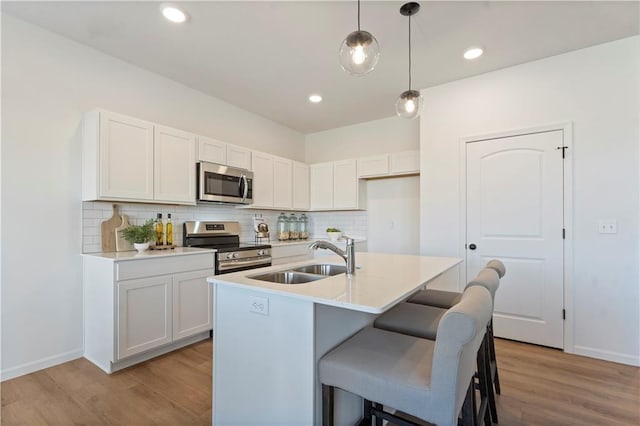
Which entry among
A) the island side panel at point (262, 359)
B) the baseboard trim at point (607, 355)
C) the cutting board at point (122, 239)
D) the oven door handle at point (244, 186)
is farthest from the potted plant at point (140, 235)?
the baseboard trim at point (607, 355)

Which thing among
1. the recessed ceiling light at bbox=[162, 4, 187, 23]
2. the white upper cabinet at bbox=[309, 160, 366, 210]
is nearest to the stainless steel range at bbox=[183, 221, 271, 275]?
the white upper cabinet at bbox=[309, 160, 366, 210]

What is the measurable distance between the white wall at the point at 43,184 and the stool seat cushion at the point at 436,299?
2841 mm

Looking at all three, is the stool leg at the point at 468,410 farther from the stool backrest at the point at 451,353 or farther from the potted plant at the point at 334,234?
the potted plant at the point at 334,234

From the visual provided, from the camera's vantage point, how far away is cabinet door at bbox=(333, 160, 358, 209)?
4.47 meters

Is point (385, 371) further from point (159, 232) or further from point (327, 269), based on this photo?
point (159, 232)

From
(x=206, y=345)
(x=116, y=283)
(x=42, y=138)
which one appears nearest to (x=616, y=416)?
(x=206, y=345)

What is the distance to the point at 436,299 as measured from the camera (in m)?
2.16

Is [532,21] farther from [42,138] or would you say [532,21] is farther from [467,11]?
[42,138]

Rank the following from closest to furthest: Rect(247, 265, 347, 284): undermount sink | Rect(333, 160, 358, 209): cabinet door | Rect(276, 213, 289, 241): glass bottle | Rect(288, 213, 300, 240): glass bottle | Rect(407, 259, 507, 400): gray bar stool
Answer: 1. Rect(247, 265, 347, 284): undermount sink
2. Rect(407, 259, 507, 400): gray bar stool
3. Rect(333, 160, 358, 209): cabinet door
4. Rect(276, 213, 289, 241): glass bottle
5. Rect(288, 213, 300, 240): glass bottle

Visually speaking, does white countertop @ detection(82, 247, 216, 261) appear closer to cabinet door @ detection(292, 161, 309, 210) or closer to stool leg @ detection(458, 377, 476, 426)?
cabinet door @ detection(292, 161, 309, 210)

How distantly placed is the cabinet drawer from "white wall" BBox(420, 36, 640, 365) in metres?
3.19

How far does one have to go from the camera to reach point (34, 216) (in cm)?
239

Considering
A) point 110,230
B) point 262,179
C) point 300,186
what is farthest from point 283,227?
point 110,230

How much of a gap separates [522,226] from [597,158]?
813 mm
